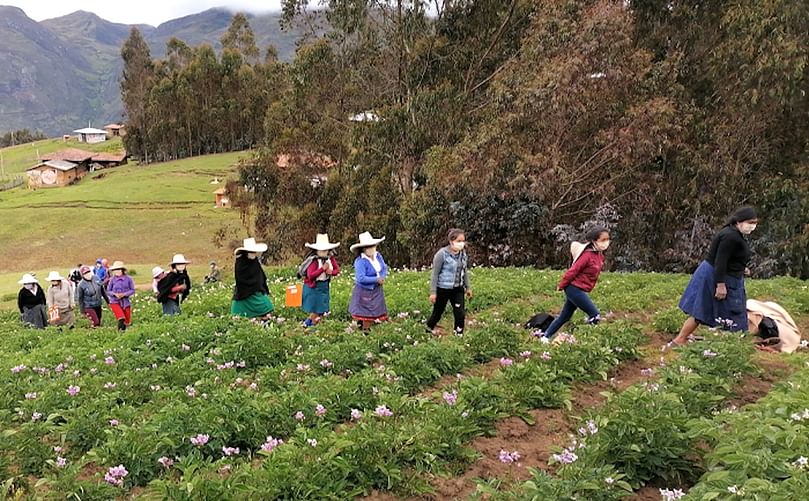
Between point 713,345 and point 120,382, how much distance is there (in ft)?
23.8

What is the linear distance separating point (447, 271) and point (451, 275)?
9cm

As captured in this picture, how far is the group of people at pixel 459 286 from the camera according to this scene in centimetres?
845

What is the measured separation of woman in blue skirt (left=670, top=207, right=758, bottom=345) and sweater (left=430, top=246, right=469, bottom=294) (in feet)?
11.1

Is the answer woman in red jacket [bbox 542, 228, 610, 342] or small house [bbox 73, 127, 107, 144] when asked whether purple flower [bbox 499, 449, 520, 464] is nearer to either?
woman in red jacket [bbox 542, 228, 610, 342]

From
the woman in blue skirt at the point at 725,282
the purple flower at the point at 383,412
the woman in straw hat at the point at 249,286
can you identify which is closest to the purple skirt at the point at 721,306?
the woman in blue skirt at the point at 725,282

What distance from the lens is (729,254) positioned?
828 cm

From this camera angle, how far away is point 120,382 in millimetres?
7922

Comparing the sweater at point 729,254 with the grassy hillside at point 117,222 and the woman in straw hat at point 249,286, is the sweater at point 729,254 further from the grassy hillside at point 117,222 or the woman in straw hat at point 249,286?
the grassy hillside at point 117,222

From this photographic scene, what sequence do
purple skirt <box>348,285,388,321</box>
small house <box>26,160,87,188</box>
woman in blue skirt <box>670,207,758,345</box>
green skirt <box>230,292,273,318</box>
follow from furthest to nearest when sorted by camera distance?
small house <box>26,160,87,188</box>, green skirt <box>230,292,273,318</box>, purple skirt <box>348,285,388,321</box>, woman in blue skirt <box>670,207,758,345</box>

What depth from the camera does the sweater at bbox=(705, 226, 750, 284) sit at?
8.23 m

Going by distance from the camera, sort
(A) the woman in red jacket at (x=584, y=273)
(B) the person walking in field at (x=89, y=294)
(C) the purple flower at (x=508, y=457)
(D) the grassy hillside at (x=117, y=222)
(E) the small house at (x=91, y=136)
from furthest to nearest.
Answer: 1. (E) the small house at (x=91, y=136)
2. (D) the grassy hillside at (x=117, y=222)
3. (B) the person walking in field at (x=89, y=294)
4. (A) the woman in red jacket at (x=584, y=273)
5. (C) the purple flower at (x=508, y=457)

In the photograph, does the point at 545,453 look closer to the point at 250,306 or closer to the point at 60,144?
the point at 250,306

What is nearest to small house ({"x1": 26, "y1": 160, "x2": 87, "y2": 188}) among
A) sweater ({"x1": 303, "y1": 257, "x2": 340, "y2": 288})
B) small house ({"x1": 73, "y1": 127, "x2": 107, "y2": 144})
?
small house ({"x1": 73, "y1": 127, "x2": 107, "y2": 144})

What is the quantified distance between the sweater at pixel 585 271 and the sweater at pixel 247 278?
17.9 ft
